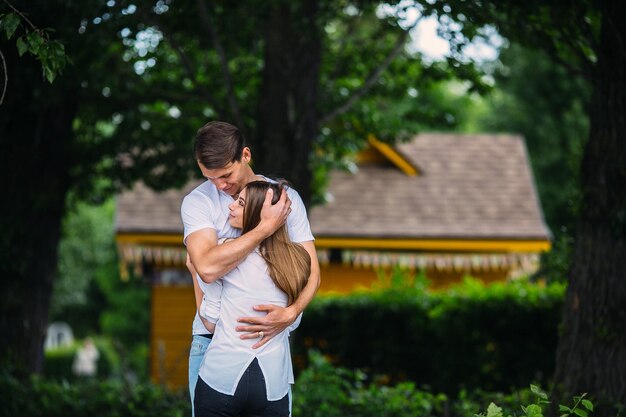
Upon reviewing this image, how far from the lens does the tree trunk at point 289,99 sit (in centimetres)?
1041

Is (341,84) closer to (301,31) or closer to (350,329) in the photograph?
(301,31)

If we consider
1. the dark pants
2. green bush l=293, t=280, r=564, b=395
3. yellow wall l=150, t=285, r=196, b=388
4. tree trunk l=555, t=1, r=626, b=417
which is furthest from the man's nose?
yellow wall l=150, t=285, r=196, b=388

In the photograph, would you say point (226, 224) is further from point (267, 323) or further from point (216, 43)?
point (216, 43)

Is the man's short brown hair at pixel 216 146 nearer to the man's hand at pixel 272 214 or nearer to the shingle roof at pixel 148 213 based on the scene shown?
the man's hand at pixel 272 214

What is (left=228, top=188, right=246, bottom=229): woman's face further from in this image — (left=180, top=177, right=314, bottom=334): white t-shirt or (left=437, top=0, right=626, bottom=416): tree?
(left=437, top=0, right=626, bottom=416): tree

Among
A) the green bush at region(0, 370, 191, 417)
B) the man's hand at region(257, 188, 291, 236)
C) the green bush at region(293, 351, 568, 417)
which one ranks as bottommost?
the green bush at region(0, 370, 191, 417)

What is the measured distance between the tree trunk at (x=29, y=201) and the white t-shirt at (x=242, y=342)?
550cm

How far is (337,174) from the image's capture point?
926 inches

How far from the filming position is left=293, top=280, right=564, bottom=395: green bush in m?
13.3

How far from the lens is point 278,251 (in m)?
4.68

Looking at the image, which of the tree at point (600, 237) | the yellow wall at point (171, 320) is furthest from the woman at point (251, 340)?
the yellow wall at point (171, 320)

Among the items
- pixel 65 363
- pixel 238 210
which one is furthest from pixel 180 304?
pixel 238 210

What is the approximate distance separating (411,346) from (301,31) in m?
6.36

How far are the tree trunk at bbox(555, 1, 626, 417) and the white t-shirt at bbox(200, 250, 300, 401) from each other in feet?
11.8
